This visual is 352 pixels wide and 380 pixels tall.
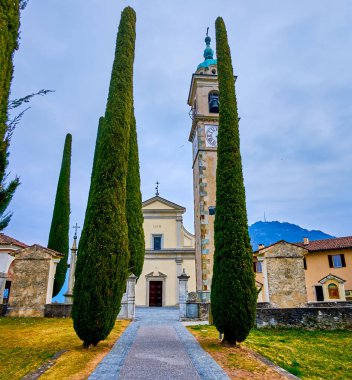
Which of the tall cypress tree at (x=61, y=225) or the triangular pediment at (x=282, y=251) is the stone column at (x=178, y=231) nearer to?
the tall cypress tree at (x=61, y=225)

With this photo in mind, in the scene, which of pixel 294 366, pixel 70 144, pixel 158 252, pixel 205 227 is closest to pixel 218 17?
pixel 205 227

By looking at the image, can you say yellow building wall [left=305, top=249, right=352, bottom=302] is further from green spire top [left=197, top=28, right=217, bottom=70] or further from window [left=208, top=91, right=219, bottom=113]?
green spire top [left=197, top=28, right=217, bottom=70]

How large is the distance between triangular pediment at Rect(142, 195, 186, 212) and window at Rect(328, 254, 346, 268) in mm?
14119

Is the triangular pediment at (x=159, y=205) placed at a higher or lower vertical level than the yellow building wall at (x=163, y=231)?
higher

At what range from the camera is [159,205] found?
28.5m

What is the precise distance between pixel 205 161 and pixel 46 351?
15.4 m

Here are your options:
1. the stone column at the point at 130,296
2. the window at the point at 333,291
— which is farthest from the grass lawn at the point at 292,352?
the window at the point at 333,291

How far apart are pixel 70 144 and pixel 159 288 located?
1391 centimetres

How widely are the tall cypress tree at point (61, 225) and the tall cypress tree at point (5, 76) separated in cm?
1525

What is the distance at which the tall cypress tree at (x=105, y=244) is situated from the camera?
286 inches

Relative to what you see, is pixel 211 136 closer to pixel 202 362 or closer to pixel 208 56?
pixel 208 56

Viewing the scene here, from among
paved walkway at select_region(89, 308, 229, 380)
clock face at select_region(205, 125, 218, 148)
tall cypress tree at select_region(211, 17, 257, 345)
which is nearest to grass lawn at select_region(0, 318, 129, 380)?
paved walkway at select_region(89, 308, 229, 380)

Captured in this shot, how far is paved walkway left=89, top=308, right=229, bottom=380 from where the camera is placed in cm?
526

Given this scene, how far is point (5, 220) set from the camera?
215 inches
